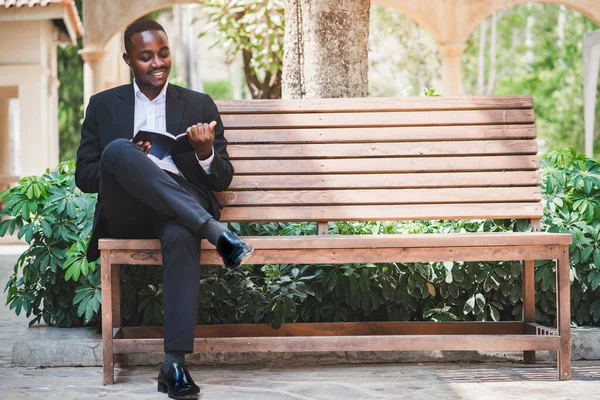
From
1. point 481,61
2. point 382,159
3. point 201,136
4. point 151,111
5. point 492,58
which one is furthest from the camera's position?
point 492,58

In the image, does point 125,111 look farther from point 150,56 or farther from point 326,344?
point 326,344

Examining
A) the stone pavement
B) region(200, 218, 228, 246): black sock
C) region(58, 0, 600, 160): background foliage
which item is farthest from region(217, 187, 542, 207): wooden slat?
region(58, 0, 600, 160): background foliage

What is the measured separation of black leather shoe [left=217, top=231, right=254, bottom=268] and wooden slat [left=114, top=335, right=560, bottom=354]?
1.45ft

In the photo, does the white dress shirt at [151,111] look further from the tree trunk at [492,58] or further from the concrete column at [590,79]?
the tree trunk at [492,58]

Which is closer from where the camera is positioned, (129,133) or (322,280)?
(129,133)

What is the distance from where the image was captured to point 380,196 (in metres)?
4.21

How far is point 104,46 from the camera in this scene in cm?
1348

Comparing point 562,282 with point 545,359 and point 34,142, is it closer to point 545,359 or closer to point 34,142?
point 545,359

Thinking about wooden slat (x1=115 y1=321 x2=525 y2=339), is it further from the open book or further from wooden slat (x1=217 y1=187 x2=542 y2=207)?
the open book

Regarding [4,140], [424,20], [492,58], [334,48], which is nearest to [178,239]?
[334,48]

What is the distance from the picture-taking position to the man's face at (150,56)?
3961 millimetres

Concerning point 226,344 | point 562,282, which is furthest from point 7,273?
point 562,282

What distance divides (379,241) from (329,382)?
2.03 ft

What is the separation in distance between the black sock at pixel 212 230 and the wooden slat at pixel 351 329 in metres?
0.78
